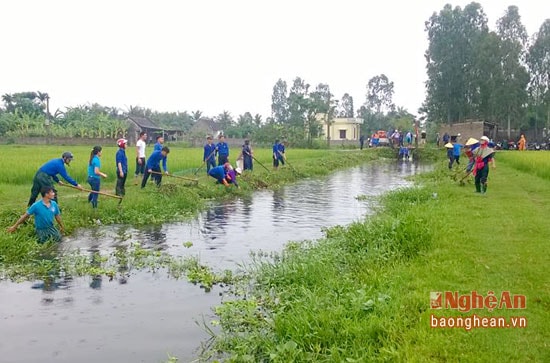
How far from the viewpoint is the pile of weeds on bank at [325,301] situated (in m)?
4.65

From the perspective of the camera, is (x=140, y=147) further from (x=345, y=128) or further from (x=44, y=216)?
(x=345, y=128)

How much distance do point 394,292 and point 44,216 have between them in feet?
21.6

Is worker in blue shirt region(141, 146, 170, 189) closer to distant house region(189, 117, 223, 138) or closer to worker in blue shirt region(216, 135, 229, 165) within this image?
worker in blue shirt region(216, 135, 229, 165)

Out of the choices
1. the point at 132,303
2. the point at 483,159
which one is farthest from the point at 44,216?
the point at 483,159

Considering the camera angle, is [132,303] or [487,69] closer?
[132,303]

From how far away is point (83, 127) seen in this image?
4928 cm

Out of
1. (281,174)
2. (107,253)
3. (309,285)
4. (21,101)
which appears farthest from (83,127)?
(309,285)

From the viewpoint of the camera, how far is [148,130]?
184ft

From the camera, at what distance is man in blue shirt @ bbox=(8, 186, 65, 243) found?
865 cm

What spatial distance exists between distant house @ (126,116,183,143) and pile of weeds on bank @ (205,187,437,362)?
4691cm

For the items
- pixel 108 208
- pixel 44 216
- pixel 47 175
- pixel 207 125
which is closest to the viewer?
pixel 44 216

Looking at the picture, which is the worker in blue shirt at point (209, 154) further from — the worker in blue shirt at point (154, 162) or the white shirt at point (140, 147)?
the worker in blue shirt at point (154, 162)

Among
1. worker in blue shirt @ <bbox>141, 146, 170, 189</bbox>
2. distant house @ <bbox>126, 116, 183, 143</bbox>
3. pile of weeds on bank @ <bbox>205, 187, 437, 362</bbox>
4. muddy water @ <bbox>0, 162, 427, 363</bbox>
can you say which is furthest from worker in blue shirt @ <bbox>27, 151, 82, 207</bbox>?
distant house @ <bbox>126, 116, 183, 143</bbox>

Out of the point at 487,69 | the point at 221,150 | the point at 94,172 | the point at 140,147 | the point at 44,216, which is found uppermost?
the point at 487,69
